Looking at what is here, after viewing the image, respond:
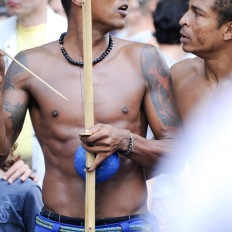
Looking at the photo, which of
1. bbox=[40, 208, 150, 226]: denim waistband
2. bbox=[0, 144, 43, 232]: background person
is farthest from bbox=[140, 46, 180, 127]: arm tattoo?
bbox=[0, 144, 43, 232]: background person

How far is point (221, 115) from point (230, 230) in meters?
0.96

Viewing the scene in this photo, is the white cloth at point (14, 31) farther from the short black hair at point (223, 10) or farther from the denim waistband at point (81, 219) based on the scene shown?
the denim waistband at point (81, 219)

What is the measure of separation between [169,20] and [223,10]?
1839mm

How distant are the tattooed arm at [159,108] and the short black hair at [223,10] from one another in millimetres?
411

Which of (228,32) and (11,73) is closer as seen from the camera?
(11,73)

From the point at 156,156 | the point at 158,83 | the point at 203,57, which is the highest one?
the point at 203,57

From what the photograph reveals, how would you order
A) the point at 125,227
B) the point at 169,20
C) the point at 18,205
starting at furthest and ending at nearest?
the point at 169,20 < the point at 18,205 < the point at 125,227

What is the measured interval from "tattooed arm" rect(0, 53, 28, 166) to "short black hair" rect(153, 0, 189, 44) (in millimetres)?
2056

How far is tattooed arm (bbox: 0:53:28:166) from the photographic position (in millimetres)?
6137

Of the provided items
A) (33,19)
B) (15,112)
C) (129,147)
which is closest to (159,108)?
(129,147)

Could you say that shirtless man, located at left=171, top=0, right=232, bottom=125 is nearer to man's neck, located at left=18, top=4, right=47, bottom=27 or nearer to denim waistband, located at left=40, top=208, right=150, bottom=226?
denim waistband, located at left=40, top=208, right=150, bottom=226

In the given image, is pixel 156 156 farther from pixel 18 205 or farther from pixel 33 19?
pixel 33 19

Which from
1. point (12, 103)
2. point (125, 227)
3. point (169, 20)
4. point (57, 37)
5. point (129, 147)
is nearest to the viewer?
point (129, 147)

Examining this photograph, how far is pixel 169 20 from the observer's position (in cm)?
816
